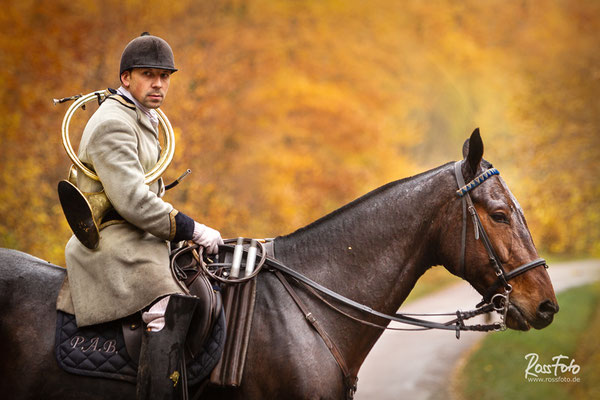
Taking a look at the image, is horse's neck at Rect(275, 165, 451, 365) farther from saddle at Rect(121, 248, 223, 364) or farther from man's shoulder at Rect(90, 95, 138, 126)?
man's shoulder at Rect(90, 95, 138, 126)

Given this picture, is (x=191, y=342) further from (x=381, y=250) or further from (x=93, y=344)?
(x=381, y=250)

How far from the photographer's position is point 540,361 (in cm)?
877

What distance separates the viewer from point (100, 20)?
9828mm

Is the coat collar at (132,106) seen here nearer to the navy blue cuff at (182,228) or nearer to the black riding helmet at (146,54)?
the black riding helmet at (146,54)

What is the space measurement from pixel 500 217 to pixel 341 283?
1002 mm

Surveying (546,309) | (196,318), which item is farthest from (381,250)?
(196,318)

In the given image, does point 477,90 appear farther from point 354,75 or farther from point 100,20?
point 100,20

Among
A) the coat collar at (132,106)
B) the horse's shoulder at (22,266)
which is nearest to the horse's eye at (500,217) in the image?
the coat collar at (132,106)

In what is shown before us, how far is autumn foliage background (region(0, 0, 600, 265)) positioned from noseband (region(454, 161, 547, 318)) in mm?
7275

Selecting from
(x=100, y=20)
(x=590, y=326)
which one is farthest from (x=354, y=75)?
(x=590, y=326)

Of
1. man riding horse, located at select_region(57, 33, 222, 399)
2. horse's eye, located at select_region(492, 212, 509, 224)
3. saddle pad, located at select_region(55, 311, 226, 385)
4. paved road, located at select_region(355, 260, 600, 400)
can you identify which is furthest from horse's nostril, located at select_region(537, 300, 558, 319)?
paved road, located at select_region(355, 260, 600, 400)

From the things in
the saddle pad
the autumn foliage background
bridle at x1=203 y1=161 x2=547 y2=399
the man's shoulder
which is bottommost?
the saddle pad

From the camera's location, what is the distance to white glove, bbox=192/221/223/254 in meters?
3.20

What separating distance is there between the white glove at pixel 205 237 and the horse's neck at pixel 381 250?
1.50 feet
